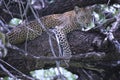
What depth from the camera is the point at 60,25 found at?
3.56m

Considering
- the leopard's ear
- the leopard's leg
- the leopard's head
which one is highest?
the leopard's ear

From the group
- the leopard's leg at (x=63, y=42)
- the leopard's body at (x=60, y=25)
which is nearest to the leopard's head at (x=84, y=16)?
the leopard's body at (x=60, y=25)

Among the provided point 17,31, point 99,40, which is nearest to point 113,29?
point 99,40

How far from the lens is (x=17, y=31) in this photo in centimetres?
321

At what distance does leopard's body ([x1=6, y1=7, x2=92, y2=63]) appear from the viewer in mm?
3070

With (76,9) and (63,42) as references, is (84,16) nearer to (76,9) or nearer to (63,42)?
(76,9)

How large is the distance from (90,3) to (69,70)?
2.28 ft

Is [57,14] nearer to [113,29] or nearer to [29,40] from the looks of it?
[29,40]

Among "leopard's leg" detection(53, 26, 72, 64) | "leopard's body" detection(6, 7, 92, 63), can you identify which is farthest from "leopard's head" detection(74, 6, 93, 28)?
"leopard's leg" detection(53, 26, 72, 64)

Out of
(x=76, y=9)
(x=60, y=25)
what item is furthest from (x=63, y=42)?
(x=76, y=9)

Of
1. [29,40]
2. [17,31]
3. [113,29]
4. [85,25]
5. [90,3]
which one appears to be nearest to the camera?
[113,29]

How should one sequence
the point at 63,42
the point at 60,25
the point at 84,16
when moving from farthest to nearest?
the point at 84,16
the point at 60,25
the point at 63,42

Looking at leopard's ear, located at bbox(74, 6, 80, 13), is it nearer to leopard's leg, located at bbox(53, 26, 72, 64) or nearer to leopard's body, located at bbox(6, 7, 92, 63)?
leopard's body, located at bbox(6, 7, 92, 63)

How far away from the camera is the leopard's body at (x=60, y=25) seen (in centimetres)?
307
